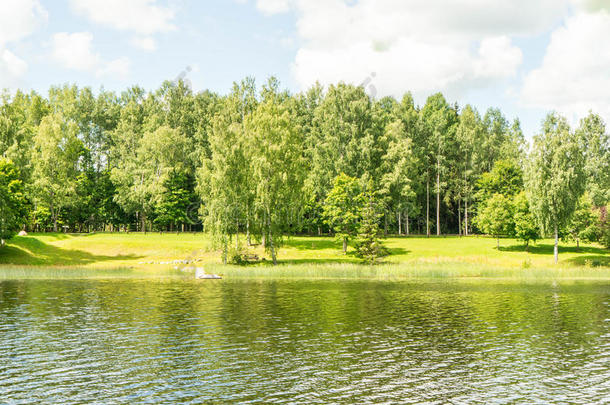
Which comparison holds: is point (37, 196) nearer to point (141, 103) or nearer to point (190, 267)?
point (141, 103)

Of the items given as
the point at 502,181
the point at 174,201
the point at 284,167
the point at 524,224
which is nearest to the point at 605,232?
the point at 524,224

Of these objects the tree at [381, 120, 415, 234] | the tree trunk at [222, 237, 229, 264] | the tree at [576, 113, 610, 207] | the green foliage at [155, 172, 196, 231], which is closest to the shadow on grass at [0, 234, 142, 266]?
the tree trunk at [222, 237, 229, 264]

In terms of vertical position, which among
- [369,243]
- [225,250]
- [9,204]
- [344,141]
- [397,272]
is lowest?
[397,272]

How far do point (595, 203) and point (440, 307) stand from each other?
76.7 m

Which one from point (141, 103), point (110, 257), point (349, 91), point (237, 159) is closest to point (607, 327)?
point (237, 159)

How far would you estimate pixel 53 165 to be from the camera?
102 meters

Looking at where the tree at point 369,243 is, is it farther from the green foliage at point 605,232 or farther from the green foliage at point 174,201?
the green foliage at point 174,201

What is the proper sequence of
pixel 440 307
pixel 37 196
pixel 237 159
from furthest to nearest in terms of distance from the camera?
1. pixel 37 196
2. pixel 237 159
3. pixel 440 307

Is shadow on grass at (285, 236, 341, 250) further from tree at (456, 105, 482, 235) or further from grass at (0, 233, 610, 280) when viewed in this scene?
tree at (456, 105, 482, 235)

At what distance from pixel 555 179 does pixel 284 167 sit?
1528 inches

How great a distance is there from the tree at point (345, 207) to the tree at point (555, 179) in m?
26.5

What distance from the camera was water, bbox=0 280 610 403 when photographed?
65.9ft

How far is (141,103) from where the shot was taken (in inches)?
4993

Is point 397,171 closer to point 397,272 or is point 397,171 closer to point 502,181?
point 502,181
